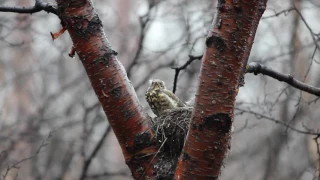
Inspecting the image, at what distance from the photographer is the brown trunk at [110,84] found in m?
3.29

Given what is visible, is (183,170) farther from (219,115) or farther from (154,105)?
(154,105)

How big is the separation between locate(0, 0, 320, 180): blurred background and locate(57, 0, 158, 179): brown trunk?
445 cm

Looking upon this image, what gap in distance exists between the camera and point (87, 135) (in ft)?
30.8

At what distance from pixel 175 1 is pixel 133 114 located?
762cm

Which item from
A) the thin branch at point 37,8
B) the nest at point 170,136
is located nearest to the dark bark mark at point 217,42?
the nest at point 170,136

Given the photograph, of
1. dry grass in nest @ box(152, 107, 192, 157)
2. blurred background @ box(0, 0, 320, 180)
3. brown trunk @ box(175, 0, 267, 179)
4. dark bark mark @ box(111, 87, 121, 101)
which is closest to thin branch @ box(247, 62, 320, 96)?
dry grass in nest @ box(152, 107, 192, 157)

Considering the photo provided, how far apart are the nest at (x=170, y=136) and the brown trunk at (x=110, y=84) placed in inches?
3.3

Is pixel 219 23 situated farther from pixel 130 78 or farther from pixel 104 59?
pixel 130 78

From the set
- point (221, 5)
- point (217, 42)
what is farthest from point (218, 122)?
point (221, 5)

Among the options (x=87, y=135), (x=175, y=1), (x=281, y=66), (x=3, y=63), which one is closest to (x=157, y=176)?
(x=87, y=135)

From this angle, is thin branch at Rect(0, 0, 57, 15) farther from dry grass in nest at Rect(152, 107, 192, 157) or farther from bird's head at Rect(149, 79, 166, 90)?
bird's head at Rect(149, 79, 166, 90)

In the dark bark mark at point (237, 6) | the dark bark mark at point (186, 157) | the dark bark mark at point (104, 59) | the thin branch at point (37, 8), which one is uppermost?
the thin branch at point (37, 8)

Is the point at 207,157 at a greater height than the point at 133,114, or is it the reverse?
the point at 133,114

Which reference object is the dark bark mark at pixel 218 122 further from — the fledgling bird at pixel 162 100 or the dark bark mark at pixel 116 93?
the fledgling bird at pixel 162 100
